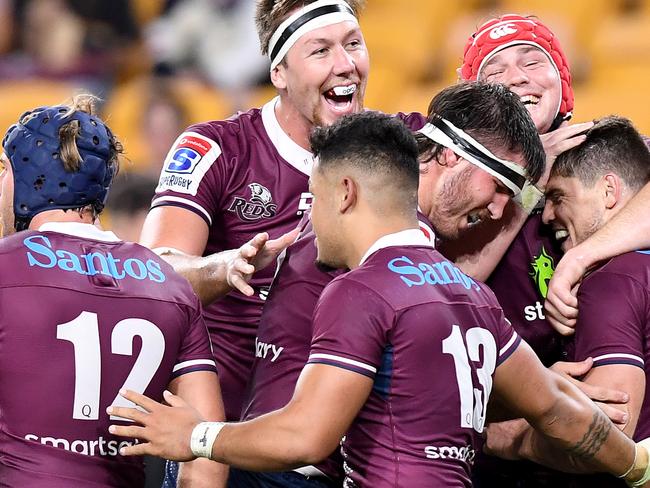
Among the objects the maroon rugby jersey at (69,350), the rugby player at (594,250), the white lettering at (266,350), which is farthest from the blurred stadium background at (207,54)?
the maroon rugby jersey at (69,350)

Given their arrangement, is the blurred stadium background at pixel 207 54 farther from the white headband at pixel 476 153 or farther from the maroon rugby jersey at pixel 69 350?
the maroon rugby jersey at pixel 69 350

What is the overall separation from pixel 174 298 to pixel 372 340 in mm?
743

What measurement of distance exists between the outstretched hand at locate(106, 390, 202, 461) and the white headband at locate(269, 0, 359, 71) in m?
1.93

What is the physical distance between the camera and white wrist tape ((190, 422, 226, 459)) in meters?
3.31

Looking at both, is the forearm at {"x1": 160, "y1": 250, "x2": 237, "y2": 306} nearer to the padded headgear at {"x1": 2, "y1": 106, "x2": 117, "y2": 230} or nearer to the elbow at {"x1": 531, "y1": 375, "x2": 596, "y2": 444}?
the padded headgear at {"x1": 2, "y1": 106, "x2": 117, "y2": 230}

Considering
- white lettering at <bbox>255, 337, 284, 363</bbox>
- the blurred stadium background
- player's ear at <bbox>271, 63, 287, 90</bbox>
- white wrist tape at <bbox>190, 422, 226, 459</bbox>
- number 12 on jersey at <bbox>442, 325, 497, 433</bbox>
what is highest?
the blurred stadium background

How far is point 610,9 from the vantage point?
33.6 ft

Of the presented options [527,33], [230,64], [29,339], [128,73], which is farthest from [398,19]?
[29,339]

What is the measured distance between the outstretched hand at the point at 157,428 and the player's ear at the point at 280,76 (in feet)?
6.02

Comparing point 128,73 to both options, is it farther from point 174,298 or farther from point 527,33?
point 174,298

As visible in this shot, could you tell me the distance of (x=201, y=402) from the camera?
146 inches

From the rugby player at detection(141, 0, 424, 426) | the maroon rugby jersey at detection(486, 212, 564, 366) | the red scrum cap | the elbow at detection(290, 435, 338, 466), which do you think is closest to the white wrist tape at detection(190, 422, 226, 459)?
the elbow at detection(290, 435, 338, 466)

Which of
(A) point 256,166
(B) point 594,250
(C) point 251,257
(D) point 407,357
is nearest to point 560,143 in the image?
(B) point 594,250

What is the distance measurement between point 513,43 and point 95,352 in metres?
2.37
